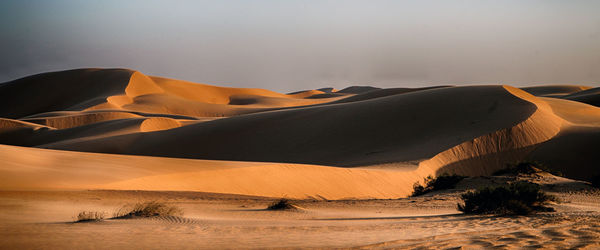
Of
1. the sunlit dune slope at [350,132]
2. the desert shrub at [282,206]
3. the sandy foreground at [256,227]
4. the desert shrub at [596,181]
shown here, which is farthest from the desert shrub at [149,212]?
the sunlit dune slope at [350,132]

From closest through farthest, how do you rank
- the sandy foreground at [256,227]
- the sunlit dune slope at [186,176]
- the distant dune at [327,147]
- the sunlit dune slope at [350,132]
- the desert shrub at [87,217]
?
1. the sandy foreground at [256,227]
2. the desert shrub at [87,217]
3. the sunlit dune slope at [186,176]
4. the distant dune at [327,147]
5. the sunlit dune slope at [350,132]

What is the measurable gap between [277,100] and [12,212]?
88867mm

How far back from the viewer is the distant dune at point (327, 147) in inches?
614

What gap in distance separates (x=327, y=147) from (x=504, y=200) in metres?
20.7

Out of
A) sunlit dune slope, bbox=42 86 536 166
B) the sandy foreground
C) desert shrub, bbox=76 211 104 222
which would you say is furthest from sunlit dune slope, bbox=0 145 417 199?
sunlit dune slope, bbox=42 86 536 166

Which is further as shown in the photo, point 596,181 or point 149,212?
point 596,181

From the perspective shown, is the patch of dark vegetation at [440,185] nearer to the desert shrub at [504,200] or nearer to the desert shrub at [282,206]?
the desert shrub at [504,200]

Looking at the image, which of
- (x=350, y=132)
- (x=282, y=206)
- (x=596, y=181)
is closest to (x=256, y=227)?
(x=282, y=206)

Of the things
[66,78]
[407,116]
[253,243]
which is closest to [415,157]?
[407,116]

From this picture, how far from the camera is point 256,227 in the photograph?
8602 millimetres

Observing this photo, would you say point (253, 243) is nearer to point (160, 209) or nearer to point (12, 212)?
point (160, 209)

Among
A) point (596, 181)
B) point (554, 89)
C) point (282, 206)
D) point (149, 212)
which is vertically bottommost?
point (596, 181)

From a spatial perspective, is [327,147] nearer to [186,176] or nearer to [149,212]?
[186,176]

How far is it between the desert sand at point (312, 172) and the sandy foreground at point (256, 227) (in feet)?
0.10
